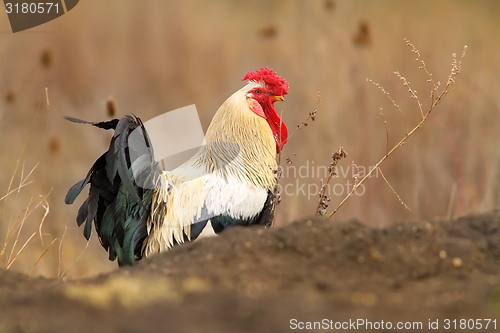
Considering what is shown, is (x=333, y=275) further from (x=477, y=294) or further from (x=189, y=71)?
(x=189, y=71)

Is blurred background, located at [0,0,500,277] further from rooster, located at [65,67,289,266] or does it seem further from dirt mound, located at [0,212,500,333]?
dirt mound, located at [0,212,500,333]

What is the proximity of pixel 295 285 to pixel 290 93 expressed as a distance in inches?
193

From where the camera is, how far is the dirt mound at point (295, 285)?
1.65 m

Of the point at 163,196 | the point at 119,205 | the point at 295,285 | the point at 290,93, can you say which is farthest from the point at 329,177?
the point at 290,93

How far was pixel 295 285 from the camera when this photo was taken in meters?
1.96

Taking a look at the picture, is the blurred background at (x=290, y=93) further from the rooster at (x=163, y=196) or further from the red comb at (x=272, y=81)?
the rooster at (x=163, y=196)

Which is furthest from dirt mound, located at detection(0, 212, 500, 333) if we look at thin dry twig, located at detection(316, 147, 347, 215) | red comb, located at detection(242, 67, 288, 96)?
red comb, located at detection(242, 67, 288, 96)

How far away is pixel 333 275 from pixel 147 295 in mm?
745

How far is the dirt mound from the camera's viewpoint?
1646 mm

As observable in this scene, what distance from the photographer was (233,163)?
438cm

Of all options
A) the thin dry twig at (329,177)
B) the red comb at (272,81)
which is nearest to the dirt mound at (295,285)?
the thin dry twig at (329,177)

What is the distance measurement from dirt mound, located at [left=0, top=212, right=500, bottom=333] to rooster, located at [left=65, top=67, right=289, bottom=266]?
120 centimetres

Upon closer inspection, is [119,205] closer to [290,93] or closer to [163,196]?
[163,196]

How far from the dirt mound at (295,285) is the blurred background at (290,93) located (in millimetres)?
3206
